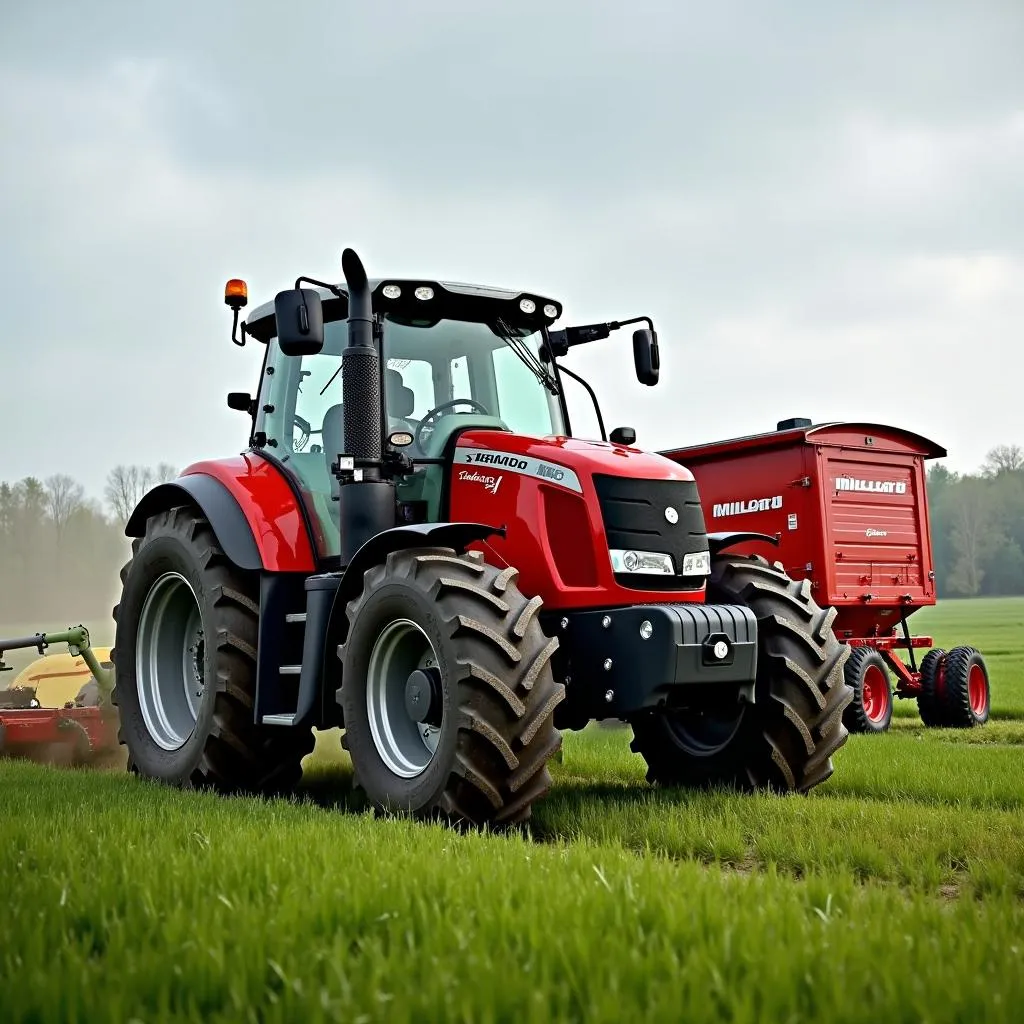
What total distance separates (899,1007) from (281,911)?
1580 mm

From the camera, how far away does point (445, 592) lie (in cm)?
563

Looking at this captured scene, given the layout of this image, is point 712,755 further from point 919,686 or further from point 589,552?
point 919,686

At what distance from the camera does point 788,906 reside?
3340mm

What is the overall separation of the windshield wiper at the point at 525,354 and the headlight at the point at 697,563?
4.80 feet

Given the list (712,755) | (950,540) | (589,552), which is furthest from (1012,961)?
(950,540)

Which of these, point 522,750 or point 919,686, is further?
point 919,686

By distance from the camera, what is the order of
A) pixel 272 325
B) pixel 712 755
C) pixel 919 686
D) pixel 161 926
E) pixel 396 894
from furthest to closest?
pixel 919 686
pixel 272 325
pixel 712 755
pixel 396 894
pixel 161 926


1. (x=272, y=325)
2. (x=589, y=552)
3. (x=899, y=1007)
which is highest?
(x=272, y=325)

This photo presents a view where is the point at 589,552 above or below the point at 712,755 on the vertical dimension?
above

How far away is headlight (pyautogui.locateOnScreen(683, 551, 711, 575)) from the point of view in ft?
21.4

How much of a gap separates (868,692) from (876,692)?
161mm

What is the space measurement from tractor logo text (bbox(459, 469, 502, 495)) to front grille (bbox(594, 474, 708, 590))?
0.56 meters

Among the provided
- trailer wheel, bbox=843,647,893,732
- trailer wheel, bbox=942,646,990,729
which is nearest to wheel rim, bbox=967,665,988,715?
trailer wheel, bbox=942,646,990,729

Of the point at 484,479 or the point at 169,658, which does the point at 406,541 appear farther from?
the point at 169,658
